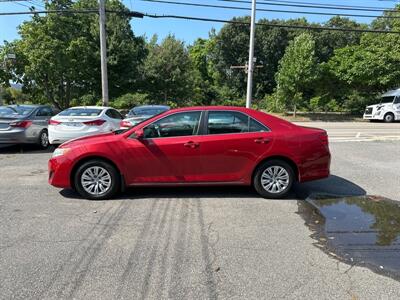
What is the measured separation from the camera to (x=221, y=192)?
6.59 m

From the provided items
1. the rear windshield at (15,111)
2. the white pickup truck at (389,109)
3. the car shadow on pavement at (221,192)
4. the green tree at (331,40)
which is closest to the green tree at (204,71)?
the green tree at (331,40)

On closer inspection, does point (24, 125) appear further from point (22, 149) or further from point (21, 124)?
point (22, 149)

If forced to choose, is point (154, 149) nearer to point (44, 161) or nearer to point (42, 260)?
point (42, 260)

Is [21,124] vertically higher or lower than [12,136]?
higher

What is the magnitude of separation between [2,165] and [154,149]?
534 centimetres

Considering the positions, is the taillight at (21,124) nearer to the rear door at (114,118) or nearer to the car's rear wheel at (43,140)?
the car's rear wheel at (43,140)

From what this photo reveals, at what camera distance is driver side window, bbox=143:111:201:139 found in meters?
6.13

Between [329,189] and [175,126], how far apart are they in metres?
3.13

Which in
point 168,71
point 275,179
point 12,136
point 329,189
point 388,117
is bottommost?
point 329,189

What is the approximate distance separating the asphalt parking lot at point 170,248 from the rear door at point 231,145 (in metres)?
0.48

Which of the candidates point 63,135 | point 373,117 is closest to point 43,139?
point 63,135

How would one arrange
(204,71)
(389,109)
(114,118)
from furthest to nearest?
1. (204,71)
2. (389,109)
3. (114,118)

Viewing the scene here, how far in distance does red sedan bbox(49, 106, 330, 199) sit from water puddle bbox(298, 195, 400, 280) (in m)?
0.69

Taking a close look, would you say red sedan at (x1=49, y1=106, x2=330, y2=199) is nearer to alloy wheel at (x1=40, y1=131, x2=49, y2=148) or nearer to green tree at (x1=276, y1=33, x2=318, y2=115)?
alloy wheel at (x1=40, y1=131, x2=49, y2=148)
